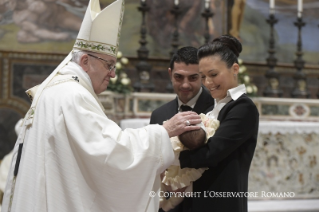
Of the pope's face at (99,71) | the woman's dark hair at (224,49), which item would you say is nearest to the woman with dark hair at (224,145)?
the woman's dark hair at (224,49)

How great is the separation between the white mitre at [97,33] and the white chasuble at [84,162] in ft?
1.09

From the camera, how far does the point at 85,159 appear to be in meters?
2.52

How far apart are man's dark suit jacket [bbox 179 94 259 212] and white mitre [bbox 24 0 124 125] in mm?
871

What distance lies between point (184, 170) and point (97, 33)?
104 centimetres

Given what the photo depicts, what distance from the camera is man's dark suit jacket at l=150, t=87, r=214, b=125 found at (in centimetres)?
311

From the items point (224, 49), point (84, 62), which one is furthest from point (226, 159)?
point (84, 62)

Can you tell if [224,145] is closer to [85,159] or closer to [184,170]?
[184,170]

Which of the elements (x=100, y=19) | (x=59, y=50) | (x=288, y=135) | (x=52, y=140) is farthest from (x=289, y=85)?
(x=52, y=140)

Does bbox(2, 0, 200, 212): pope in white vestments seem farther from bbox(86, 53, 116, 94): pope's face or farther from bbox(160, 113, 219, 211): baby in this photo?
bbox(86, 53, 116, 94): pope's face

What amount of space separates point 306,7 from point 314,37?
60 centimetres

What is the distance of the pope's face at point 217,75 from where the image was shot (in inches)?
102

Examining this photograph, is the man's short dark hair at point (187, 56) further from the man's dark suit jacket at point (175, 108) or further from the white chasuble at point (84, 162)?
the white chasuble at point (84, 162)

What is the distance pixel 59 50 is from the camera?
741 cm

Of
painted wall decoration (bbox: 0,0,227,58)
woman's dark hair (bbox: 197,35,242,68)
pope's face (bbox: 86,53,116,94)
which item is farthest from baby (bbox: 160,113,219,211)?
painted wall decoration (bbox: 0,0,227,58)
